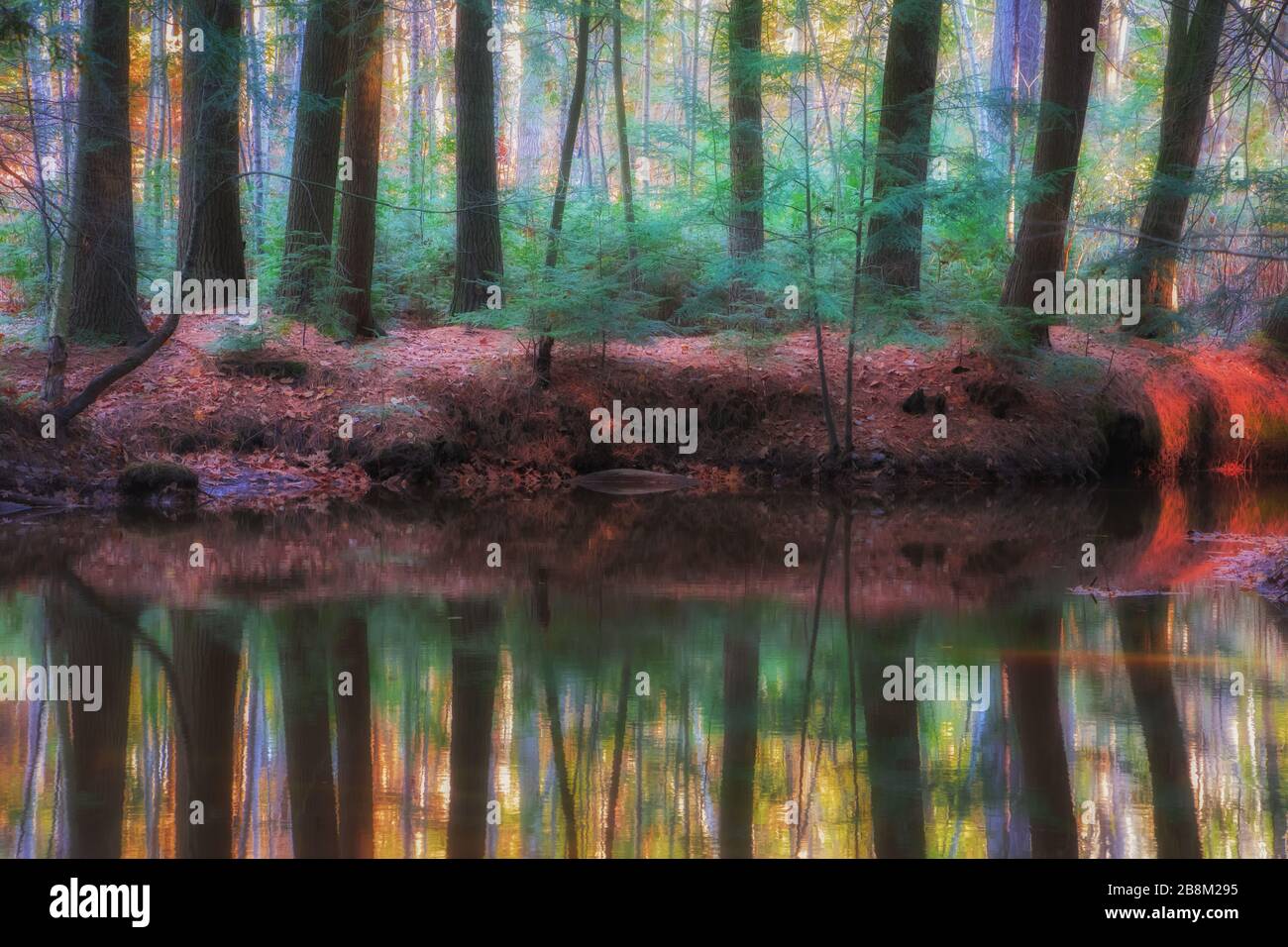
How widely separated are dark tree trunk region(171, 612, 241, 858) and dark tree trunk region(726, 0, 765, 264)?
9.09 meters

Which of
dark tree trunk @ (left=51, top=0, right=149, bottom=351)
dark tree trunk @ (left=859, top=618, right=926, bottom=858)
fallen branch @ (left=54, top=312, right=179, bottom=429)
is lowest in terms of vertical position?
dark tree trunk @ (left=859, top=618, right=926, bottom=858)

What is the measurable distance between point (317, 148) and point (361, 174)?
0.97m

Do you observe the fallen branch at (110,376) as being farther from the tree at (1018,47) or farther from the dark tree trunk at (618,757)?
the tree at (1018,47)

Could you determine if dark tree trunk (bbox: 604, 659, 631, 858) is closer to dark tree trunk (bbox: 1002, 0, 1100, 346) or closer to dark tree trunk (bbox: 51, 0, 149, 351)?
dark tree trunk (bbox: 51, 0, 149, 351)

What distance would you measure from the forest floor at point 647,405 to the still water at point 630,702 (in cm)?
349

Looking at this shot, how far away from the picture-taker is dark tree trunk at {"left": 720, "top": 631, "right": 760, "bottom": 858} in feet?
13.7

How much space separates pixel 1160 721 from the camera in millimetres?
5395

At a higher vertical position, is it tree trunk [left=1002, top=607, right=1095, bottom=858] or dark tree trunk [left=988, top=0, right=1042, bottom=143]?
dark tree trunk [left=988, top=0, right=1042, bottom=143]

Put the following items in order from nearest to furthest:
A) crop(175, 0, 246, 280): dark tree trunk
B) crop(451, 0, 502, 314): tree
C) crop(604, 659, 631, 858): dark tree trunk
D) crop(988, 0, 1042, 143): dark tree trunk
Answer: crop(604, 659, 631, 858): dark tree trunk, crop(175, 0, 246, 280): dark tree trunk, crop(451, 0, 502, 314): tree, crop(988, 0, 1042, 143): dark tree trunk

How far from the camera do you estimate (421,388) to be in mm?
15062

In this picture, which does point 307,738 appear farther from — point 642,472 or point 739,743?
point 642,472

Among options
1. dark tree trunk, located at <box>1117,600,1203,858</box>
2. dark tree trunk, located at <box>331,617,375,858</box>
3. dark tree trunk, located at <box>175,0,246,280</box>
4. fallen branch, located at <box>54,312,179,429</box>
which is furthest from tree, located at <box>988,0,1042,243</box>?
dark tree trunk, located at <box>331,617,375,858</box>

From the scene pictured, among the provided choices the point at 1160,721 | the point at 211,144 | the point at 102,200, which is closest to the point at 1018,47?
the point at 211,144
